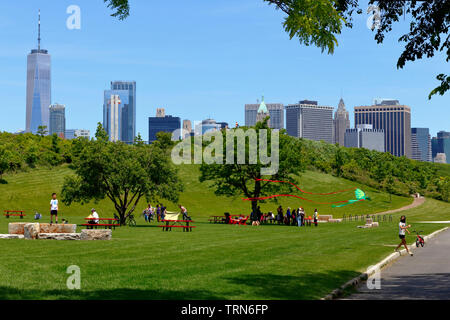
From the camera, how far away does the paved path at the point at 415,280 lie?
13023mm

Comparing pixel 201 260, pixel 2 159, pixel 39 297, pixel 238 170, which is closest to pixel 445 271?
pixel 201 260

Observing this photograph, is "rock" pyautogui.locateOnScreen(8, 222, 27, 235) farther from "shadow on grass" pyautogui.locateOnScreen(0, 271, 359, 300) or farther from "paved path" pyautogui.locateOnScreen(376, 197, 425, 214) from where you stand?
"paved path" pyautogui.locateOnScreen(376, 197, 425, 214)

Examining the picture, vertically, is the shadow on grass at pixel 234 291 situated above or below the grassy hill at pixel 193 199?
below

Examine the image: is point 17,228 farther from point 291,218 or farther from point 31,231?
point 291,218

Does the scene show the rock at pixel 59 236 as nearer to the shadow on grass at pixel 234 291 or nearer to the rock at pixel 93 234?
the rock at pixel 93 234

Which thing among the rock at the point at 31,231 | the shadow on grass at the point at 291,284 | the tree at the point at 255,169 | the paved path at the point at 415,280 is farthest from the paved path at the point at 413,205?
the shadow on grass at the point at 291,284

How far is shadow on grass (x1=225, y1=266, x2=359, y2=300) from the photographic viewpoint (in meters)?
12.1

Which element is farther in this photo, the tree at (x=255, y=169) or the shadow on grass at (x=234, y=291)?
the tree at (x=255, y=169)

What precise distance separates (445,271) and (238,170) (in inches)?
1474

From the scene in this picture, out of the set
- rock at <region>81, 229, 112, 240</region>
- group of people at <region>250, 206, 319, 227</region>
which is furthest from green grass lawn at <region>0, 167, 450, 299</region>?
group of people at <region>250, 206, 319, 227</region>

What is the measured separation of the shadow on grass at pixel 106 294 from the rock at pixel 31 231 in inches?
506

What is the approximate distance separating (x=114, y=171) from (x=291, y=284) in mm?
27647
